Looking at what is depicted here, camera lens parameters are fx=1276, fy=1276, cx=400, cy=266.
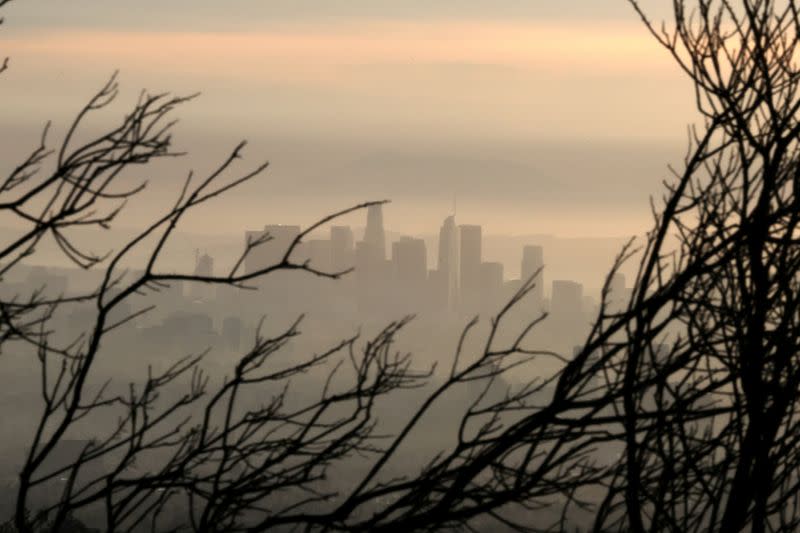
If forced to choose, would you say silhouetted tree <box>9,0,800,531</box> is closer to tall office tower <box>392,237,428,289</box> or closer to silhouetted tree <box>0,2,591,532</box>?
silhouetted tree <box>0,2,591,532</box>

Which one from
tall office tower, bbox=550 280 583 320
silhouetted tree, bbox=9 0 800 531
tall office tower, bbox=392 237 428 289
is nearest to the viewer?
silhouetted tree, bbox=9 0 800 531

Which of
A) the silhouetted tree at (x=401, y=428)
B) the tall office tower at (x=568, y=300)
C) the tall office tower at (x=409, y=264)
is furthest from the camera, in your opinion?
the tall office tower at (x=409, y=264)

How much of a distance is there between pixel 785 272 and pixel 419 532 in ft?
9.27

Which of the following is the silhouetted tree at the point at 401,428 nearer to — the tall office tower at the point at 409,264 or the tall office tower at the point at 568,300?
the tall office tower at the point at 568,300

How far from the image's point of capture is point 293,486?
14.8 feet

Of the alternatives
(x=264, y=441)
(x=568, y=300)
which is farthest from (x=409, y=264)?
(x=264, y=441)

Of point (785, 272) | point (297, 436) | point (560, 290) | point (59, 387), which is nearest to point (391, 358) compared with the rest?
point (297, 436)

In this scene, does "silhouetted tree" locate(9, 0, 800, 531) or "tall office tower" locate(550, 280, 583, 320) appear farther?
"tall office tower" locate(550, 280, 583, 320)

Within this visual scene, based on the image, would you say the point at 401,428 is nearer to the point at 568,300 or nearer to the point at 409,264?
the point at 568,300

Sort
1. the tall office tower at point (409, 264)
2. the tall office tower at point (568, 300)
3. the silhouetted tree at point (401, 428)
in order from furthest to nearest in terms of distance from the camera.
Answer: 1. the tall office tower at point (409, 264)
2. the tall office tower at point (568, 300)
3. the silhouetted tree at point (401, 428)

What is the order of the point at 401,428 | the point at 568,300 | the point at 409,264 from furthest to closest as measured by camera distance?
the point at 409,264 → the point at 568,300 → the point at 401,428

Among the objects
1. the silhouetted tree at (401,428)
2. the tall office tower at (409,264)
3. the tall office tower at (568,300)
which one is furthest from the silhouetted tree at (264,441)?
the tall office tower at (409,264)

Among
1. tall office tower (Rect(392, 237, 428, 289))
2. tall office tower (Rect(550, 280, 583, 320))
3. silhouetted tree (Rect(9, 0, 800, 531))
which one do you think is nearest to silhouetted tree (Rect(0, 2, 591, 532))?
silhouetted tree (Rect(9, 0, 800, 531))

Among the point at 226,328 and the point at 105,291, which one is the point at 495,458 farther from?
the point at 226,328
